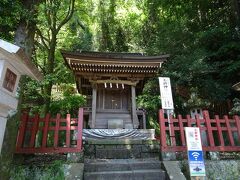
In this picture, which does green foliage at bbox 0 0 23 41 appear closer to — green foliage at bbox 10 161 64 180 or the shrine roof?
the shrine roof

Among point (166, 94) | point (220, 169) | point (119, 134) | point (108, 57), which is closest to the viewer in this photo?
point (220, 169)

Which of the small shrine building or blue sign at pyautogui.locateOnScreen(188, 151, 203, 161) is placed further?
the small shrine building

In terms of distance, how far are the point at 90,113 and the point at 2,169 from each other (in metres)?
6.98

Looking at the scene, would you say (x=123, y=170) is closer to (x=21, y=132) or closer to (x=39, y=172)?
(x=39, y=172)

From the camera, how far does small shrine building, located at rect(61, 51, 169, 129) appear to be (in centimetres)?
1071

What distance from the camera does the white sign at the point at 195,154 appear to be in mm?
4676

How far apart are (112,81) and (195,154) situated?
7.42 meters

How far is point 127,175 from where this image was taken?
6.29m

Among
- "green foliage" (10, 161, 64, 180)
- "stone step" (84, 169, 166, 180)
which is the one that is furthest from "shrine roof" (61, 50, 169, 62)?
"stone step" (84, 169, 166, 180)

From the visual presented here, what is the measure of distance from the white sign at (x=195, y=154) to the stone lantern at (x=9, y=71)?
142 inches

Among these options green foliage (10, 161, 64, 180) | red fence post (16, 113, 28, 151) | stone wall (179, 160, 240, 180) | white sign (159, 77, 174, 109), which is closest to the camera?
green foliage (10, 161, 64, 180)

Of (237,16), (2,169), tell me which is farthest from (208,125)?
(237,16)

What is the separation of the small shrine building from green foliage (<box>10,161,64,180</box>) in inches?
197

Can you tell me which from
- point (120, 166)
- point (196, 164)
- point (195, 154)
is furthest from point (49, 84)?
point (196, 164)
